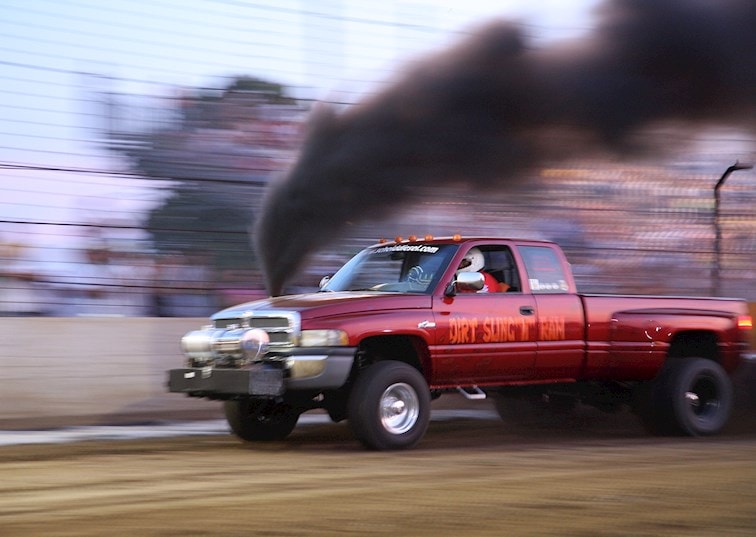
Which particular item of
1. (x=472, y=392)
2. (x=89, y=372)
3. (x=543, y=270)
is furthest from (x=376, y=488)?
(x=89, y=372)

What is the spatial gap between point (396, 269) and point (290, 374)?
1595 mm

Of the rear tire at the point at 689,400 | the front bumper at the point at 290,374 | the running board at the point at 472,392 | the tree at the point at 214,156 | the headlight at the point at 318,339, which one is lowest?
the rear tire at the point at 689,400

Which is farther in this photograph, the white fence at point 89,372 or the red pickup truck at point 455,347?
the white fence at point 89,372

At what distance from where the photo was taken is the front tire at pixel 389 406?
8.12 meters

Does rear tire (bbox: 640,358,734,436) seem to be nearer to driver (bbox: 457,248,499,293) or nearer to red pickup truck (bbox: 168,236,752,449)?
red pickup truck (bbox: 168,236,752,449)

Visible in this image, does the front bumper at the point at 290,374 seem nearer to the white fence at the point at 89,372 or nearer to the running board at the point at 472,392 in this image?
the running board at the point at 472,392

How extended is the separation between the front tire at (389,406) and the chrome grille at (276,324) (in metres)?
0.60

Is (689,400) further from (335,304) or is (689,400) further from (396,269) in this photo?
(335,304)

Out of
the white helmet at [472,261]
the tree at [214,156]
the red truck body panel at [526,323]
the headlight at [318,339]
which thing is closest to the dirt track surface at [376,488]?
the red truck body panel at [526,323]

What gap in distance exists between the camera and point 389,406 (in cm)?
836

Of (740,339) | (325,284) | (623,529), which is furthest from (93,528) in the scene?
(740,339)

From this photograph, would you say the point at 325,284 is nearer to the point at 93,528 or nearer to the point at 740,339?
the point at 740,339

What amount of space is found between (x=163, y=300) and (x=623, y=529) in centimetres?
688

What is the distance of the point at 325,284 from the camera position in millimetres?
9758
